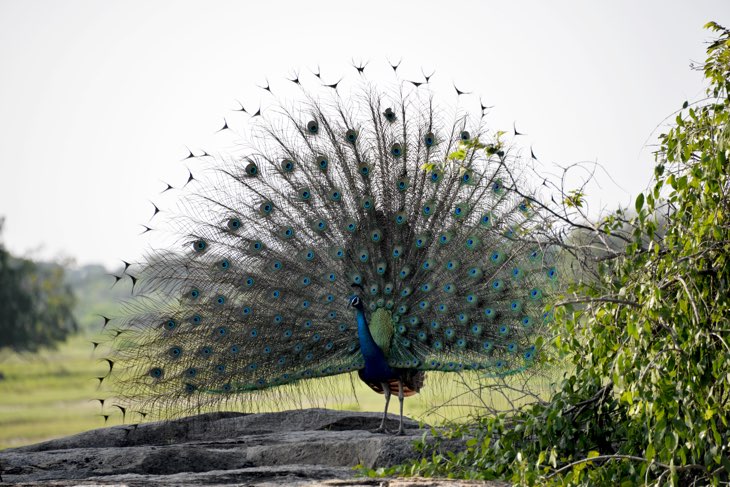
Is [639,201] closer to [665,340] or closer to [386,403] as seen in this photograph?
[665,340]

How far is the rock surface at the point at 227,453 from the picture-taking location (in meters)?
6.46

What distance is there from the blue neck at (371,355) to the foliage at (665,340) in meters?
2.72

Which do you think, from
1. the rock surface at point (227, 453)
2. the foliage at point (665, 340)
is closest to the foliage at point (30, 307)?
the rock surface at point (227, 453)

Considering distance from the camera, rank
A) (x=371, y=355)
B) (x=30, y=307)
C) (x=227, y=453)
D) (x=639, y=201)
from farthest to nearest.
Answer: (x=30, y=307) → (x=371, y=355) → (x=227, y=453) → (x=639, y=201)

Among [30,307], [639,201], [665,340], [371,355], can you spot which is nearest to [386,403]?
[371,355]

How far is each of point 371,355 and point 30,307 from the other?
Answer: 2271cm

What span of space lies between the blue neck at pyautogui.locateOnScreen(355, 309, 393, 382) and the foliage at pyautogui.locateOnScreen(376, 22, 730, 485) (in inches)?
107

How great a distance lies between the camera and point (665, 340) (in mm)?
5145

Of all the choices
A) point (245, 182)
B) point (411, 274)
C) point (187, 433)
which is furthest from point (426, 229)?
point (187, 433)

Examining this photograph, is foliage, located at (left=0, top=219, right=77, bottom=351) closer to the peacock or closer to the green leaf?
the peacock

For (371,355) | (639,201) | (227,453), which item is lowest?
(227,453)

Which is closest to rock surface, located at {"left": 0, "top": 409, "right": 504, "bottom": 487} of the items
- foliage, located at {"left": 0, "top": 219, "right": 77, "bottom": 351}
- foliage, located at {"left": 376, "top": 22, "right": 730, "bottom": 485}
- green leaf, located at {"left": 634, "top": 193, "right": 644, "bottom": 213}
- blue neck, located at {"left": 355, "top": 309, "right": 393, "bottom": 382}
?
blue neck, located at {"left": 355, "top": 309, "right": 393, "bottom": 382}

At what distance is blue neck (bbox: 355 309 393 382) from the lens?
8.81m

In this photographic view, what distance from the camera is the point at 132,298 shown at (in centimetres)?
919
